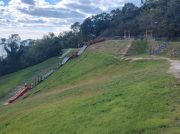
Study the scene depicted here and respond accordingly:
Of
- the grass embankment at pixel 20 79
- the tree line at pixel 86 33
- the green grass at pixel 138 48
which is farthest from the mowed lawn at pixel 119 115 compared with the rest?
the tree line at pixel 86 33

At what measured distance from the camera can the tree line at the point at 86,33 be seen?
8512cm

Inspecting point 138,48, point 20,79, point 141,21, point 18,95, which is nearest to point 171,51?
point 138,48

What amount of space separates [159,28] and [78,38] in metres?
49.0

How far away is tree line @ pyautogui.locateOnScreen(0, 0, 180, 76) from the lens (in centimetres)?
8512

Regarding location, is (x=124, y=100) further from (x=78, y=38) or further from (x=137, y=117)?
(x=78, y=38)

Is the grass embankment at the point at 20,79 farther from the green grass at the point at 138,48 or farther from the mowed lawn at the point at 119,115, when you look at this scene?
the mowed lawn at the point at 119,115

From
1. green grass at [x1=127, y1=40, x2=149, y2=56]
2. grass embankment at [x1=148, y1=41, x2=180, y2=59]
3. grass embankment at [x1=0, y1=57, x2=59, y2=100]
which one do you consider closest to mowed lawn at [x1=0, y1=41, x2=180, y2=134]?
grass embankment at [x1=148, y1=41, x2=180, y2=59]

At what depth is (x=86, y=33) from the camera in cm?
11600

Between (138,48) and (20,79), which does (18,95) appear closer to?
(138,48)

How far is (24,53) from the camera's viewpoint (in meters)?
115

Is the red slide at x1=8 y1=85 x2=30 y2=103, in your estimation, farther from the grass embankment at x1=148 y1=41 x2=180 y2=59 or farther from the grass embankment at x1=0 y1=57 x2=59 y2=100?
the grass embankment at x1=148 y1=41 x2=180 y2=59

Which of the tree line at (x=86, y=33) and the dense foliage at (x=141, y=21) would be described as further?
the tree line at (x=86, y=33)

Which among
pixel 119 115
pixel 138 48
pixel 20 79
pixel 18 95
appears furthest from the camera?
pixel 20 79

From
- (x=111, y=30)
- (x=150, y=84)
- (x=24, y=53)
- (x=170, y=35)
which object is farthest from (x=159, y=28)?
(x=24, y=53)
